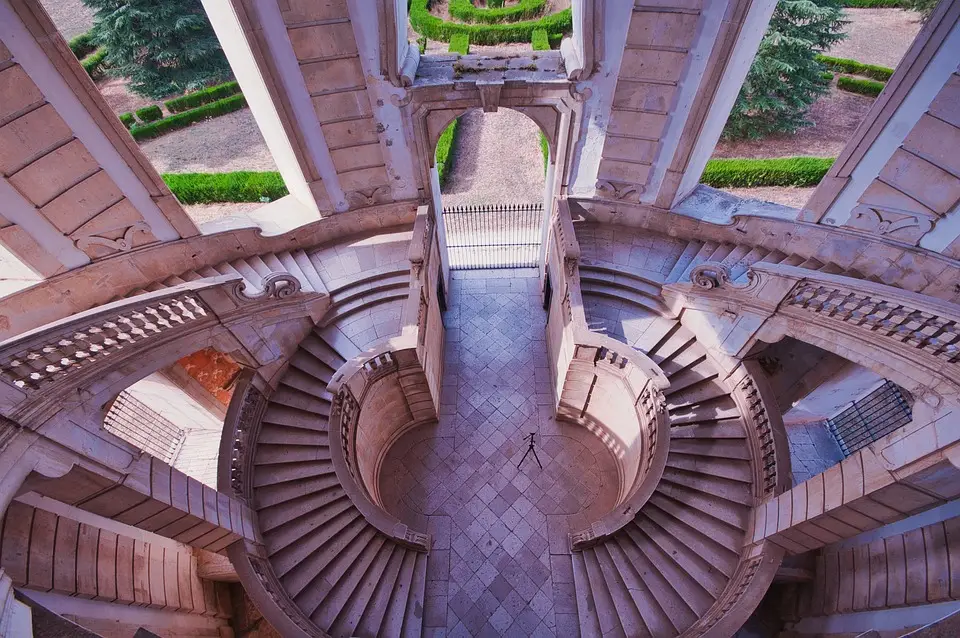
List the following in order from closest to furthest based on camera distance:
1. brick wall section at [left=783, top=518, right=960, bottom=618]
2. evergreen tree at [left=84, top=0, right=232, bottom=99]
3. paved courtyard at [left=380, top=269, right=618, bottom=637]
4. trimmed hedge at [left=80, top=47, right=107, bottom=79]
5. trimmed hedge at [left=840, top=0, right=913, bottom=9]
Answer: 1. brick wall section at [left=783, top=518, right=960, bottom=618]
2. paved courtyard at [left=380, top=269, right=618, bottom=637]
3. evergreen tree at [left=84, top=0, right=232, bottom=99]
4. trimmed hedge at [left=80, top=47, right=107, bottom=79]
5. trimmed hedge at [left=840, top=0, right=913, bottom=9]

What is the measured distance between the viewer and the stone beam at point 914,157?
27.3 ft

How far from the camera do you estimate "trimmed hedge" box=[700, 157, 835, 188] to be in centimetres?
1678

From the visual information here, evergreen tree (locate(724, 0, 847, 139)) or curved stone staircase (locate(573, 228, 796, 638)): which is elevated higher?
evergreen tree (locate(724, 0, 847, 139))

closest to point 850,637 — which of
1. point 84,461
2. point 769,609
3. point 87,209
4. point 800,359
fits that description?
point 769,609

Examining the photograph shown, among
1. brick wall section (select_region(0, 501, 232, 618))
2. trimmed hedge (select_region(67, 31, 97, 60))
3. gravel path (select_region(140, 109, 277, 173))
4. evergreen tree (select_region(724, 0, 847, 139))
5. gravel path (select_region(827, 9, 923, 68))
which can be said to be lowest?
brick wall section (select_region(0, 501, 232, 618))

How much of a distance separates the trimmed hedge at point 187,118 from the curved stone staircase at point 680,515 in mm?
20963

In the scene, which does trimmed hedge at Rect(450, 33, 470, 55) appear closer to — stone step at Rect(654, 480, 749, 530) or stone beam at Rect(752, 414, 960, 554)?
stone step at Rect(654, 480, 749, 530)

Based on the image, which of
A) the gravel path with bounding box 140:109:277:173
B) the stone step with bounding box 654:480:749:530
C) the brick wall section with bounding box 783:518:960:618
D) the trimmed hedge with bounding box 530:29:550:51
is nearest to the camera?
the brick wall section with bounding box 783:518:960:618

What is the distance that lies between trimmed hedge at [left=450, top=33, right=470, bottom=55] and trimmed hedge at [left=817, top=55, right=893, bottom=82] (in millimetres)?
16653

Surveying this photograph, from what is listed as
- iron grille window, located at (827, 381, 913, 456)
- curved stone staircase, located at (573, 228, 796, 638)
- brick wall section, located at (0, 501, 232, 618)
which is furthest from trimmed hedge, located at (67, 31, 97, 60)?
iron grille window, located at (827, 381, 913, 456)

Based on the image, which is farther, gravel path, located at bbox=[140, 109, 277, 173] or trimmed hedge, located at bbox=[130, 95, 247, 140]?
trimmed hedge, located at bbox=[130, 95, 247, 140]

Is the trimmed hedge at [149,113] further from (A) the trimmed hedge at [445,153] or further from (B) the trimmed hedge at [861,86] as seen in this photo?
(B) the trimmed hedge at [861,86]

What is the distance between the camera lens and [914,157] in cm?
908

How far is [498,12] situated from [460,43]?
11.2ft
